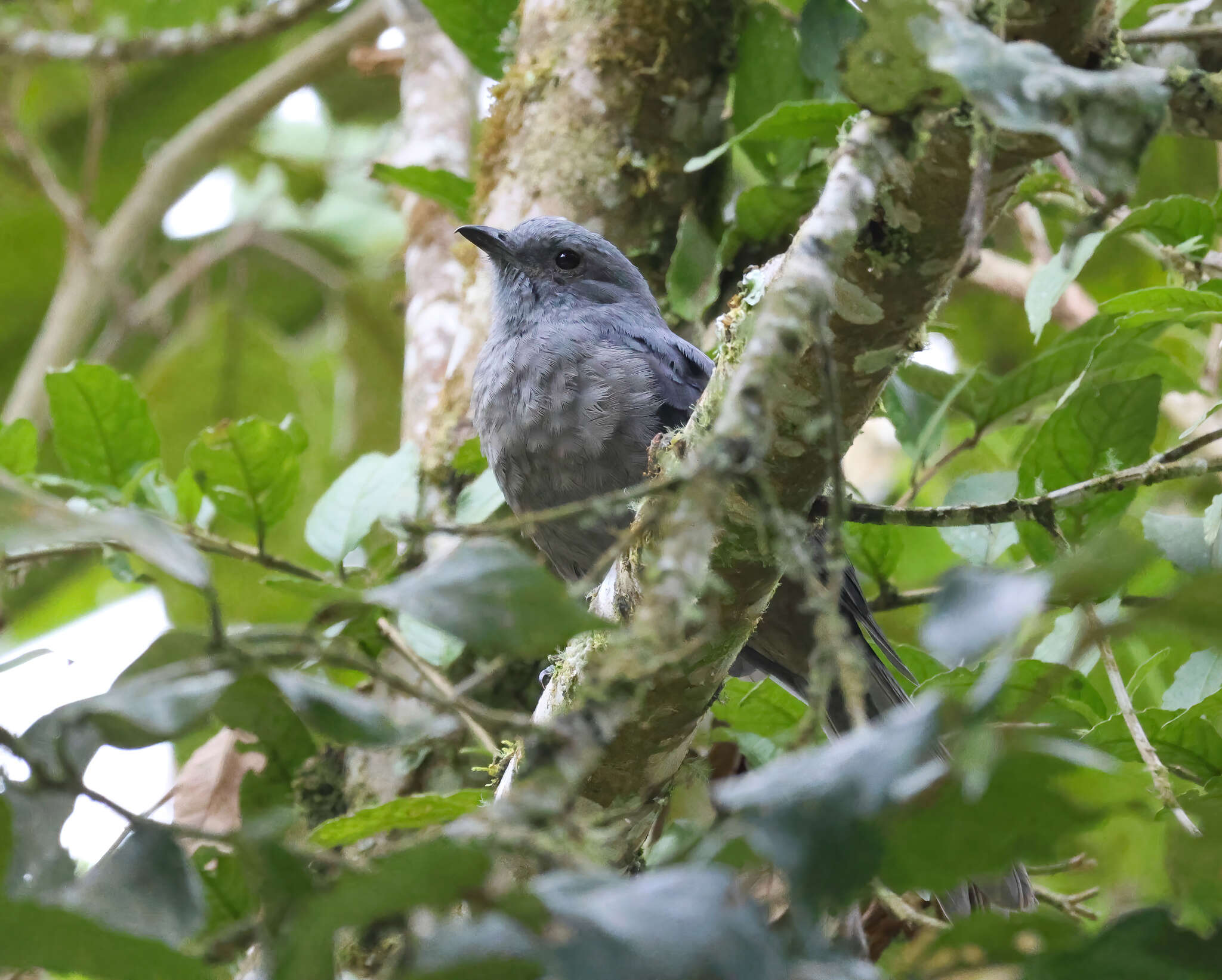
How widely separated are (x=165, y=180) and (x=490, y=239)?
9.50 ft

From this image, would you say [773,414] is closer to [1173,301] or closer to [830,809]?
[830,809]

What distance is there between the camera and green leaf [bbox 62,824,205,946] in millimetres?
1306

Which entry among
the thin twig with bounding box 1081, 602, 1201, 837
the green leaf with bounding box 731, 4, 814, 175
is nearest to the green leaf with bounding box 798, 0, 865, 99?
the green leaf with bounding box 731, 4, 814, 175

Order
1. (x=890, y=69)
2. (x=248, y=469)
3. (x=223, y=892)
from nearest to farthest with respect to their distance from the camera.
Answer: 1. (x=890, y=69)
2. (x=223, y=892)
3. (x=248, y=469)

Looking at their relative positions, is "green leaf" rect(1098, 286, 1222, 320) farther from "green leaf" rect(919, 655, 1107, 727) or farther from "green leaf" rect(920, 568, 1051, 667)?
"green leaf" rect(920, 568, 1051, 667)

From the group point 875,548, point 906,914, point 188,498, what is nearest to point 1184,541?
point 875,548

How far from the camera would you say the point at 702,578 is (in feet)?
4.23

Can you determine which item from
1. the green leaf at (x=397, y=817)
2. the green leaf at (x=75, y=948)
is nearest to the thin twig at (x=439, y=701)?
the green leaf at (x=75, y=948)

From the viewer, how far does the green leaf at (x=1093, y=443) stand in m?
2.90

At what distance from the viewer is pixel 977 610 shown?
1073mm

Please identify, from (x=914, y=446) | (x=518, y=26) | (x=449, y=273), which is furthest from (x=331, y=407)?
(x=914, y=446)

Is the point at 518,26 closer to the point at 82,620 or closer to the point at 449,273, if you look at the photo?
the point at 449,273

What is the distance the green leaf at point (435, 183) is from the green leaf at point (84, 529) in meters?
2.91

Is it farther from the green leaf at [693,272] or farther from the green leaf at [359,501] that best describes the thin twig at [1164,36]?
the green leaf at [359,501]
